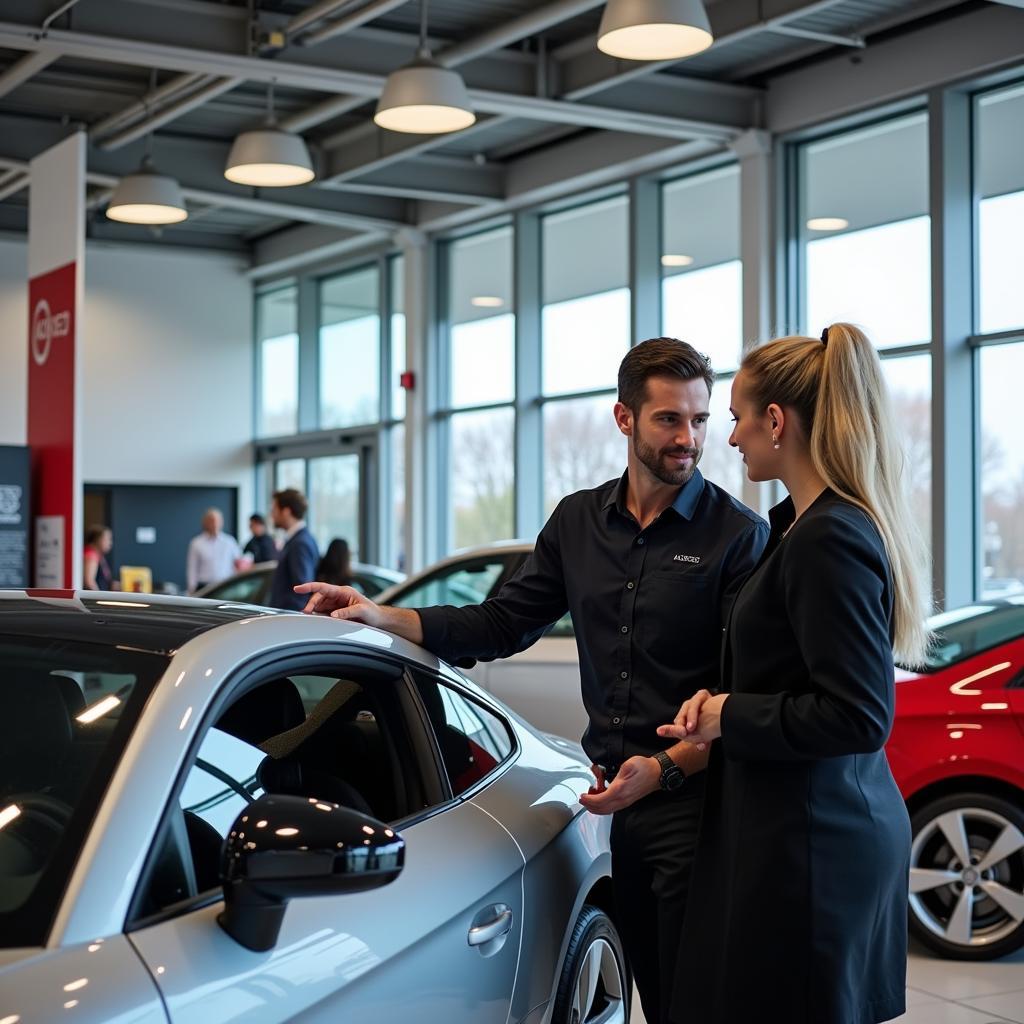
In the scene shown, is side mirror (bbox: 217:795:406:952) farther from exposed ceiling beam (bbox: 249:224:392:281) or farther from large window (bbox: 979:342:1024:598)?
exposed ceiling beam (bbox: 249:224:392:281)

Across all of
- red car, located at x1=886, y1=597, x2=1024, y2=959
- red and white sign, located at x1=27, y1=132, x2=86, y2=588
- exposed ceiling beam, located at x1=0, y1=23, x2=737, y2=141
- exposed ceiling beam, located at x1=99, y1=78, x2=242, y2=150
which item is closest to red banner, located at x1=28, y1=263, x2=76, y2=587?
red and white sign, located at x1=27, y1=132, x2=86, y2=588

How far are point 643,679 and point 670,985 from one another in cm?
55

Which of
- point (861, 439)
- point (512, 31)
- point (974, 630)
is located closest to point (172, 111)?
point (512, 31)

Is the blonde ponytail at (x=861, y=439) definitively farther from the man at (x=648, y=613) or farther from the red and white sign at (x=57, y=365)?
the red and white sign at (x=57, y=365)

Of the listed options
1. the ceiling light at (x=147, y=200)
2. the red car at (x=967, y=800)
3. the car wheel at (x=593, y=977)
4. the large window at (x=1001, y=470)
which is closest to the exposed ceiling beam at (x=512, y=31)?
the ceiling light at (x=147, y=200)

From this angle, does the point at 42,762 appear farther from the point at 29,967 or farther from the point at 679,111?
the point at 679,111

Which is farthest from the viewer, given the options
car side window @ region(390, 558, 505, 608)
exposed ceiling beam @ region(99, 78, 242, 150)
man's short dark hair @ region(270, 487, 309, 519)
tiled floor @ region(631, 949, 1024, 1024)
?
exposed ceiling beam @ region(99, 78, 242, 150)

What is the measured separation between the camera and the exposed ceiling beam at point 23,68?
32.9 feet

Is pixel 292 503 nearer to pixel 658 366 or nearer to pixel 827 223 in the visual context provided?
pixel 827 223

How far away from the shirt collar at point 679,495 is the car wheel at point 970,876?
2443 mm

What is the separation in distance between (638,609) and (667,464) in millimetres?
288

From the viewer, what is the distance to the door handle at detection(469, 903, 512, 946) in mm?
2236

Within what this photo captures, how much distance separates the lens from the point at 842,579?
7.07 ft

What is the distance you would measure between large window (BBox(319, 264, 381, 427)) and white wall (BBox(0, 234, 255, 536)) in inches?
54.3
